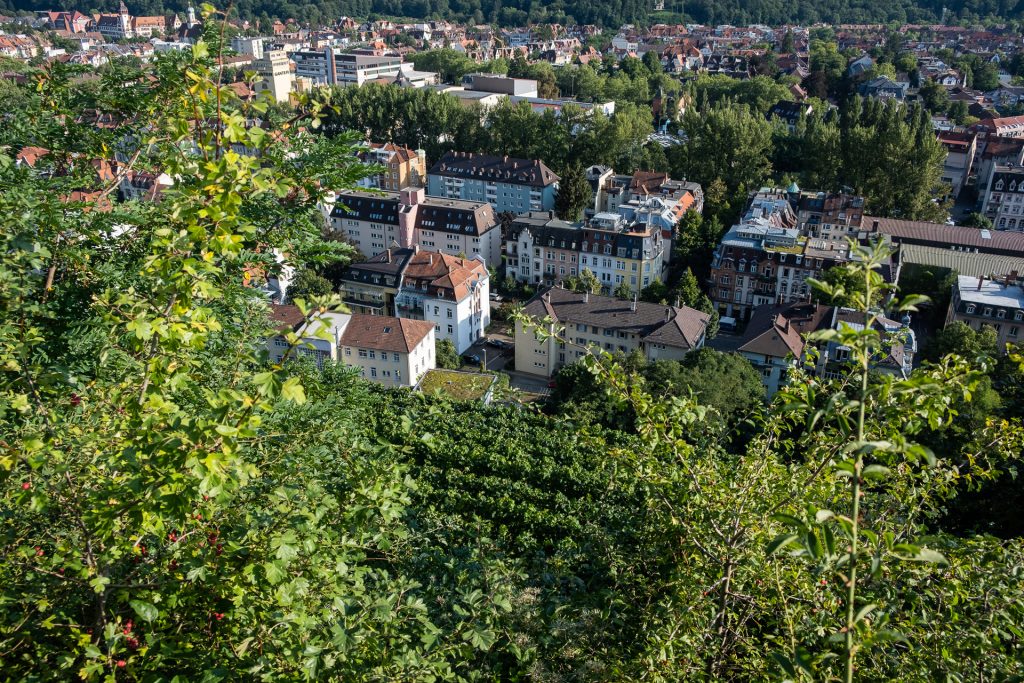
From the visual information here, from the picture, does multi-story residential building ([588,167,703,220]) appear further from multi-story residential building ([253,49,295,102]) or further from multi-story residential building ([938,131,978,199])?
multi-story residential building ([253,49,295,102])

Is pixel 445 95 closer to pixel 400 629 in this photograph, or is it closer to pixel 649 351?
pixel 649 351

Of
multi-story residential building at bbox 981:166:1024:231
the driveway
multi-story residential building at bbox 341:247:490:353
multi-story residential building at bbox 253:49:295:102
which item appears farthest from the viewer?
multi-story residential building at bbox 253:49:295:102

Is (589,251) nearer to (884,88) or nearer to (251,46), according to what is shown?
(884,88)

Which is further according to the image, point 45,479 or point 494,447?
point 494,447

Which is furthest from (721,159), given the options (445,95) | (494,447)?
(494,447)

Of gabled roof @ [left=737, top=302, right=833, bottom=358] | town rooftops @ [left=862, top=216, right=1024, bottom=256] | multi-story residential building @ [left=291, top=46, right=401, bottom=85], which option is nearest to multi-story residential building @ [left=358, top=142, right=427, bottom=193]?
gabled roof @ [left=737, top=302, right=833, bottom=358]

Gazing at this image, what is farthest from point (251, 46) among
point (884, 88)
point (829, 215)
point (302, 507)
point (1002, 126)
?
point (302, 507)
